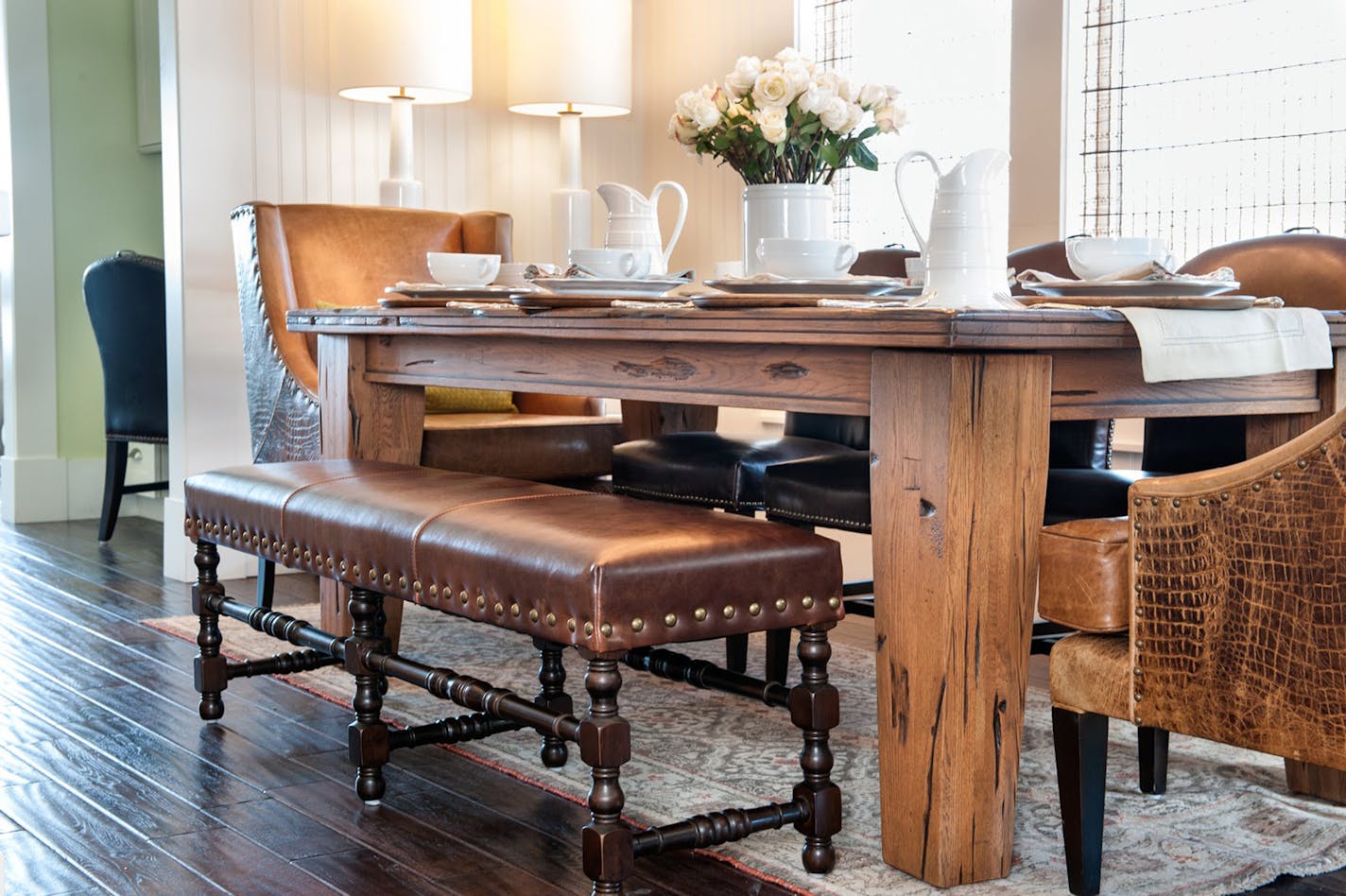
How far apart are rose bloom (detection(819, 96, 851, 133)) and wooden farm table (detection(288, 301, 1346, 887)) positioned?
1.78ft

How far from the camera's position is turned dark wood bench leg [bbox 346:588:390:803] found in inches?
87.1

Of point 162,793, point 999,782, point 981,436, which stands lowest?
point 162,793

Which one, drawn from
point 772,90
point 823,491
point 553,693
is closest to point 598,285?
point 772,90

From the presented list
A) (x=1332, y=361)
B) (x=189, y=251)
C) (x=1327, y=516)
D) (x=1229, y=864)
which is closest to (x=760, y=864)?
(x=1229, y=864)

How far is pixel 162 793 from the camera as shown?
2.27 m

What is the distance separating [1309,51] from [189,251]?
2.93 m

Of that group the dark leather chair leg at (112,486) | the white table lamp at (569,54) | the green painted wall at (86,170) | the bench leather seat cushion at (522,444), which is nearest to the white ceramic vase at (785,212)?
the bench leather seat cushion at (522,444)

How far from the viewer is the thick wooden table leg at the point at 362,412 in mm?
2945

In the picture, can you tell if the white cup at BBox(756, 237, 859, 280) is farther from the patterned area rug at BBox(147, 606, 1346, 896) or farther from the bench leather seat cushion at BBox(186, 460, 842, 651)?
the patterned area rug at BBox(147, 606, 1346, 896)

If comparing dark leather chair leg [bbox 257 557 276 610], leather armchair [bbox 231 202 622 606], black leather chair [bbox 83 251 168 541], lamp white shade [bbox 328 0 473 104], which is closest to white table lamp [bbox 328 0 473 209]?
lamp white shade [bbox 328 0 473 104]

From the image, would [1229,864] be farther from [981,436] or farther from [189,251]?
[189,251]

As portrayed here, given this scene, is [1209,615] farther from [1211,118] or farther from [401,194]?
[401,194]

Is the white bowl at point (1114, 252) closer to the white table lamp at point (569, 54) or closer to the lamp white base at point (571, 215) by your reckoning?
the white table lamp at point (569, 54)

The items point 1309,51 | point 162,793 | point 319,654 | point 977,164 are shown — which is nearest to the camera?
point 977,164
